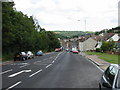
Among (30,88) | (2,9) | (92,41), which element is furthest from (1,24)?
(92,41)

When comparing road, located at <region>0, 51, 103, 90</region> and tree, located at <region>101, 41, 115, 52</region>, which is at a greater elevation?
tree, located at <region>101, 41, 115, 52</region>

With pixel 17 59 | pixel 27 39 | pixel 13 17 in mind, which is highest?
pixel 13 17

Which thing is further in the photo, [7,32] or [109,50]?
[109,50]

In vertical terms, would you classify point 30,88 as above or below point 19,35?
below

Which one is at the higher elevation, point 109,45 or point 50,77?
point 109,45

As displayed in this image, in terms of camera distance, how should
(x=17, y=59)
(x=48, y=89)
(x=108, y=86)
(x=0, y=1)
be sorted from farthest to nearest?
(x=17, y=59)
(x=0, y=1)
(x=48, y=89)
(x=108, y=86)

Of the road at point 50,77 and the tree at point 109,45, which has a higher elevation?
the tree at point 109,45

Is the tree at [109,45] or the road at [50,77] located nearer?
the road at [50,77]

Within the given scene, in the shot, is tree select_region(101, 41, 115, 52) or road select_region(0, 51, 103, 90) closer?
road select_region(0, 51, 103, 90)

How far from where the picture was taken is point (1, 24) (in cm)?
3194

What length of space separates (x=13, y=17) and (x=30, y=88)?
29705 millimetres

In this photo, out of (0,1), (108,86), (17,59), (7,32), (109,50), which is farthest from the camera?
(109,50)

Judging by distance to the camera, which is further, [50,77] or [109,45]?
[109,45]

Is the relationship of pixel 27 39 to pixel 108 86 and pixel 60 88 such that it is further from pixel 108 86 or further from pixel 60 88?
pixel 108 86
